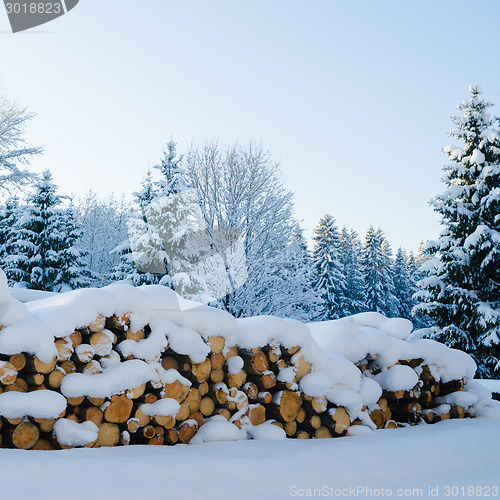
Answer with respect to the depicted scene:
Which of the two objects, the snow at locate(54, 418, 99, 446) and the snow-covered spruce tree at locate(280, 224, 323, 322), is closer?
the snow at locate(54, 418, 99, 446)

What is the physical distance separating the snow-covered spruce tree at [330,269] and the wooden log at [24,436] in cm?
2659

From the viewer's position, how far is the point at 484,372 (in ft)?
41.7

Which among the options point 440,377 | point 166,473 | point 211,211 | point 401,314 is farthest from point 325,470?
point 401,314

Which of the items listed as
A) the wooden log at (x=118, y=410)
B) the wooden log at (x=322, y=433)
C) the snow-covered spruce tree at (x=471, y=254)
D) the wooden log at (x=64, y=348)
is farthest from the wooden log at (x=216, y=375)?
the snow-covered spruce tree at (x=471, y=254)

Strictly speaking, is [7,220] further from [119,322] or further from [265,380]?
[265,380]

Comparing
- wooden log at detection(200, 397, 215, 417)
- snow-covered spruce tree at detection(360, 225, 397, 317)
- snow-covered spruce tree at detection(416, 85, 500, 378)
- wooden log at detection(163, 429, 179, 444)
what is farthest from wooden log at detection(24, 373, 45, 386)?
snow-covered spruce tree at detection(360, 225, 397, 317)

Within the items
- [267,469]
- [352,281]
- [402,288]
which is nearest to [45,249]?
[267,469]

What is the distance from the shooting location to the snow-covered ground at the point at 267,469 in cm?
243

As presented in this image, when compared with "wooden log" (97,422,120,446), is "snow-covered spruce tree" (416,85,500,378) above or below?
below

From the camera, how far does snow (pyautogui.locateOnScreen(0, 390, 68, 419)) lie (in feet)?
9.36

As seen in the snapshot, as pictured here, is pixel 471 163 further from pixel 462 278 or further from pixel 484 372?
pixel 484 372

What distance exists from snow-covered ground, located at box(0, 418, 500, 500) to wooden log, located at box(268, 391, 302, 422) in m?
0.25

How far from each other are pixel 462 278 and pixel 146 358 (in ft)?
39.3

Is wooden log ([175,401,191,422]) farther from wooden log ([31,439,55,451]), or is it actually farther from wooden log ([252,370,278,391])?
wooden log ([31,439,55,451])
